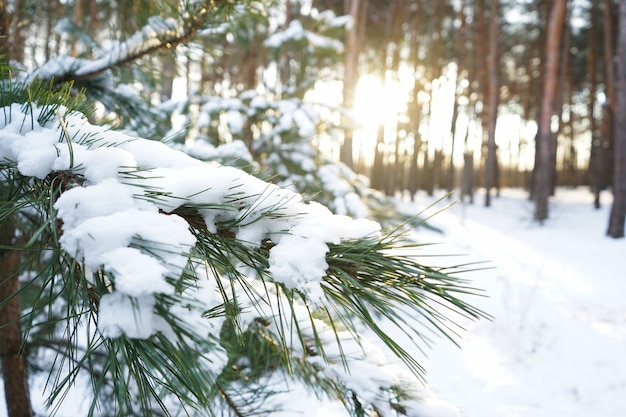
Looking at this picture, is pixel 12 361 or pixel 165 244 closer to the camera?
pixel 165 244

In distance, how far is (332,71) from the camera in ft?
38.5

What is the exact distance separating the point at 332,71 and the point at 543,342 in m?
9.45

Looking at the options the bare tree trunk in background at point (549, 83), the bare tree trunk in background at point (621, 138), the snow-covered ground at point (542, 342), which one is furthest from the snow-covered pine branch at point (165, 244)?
the bare tree trunk in background at point (549, 83)

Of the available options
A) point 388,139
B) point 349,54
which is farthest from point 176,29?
point 388,139

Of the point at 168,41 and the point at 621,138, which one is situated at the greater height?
the point at 621,138

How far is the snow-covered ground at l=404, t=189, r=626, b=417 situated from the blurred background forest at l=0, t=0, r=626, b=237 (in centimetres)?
138

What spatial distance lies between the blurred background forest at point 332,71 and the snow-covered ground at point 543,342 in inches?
54.3

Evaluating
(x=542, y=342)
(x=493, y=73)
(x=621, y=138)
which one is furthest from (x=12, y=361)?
(x=493, y=73)

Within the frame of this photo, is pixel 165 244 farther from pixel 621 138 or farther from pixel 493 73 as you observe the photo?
pixel 493 73

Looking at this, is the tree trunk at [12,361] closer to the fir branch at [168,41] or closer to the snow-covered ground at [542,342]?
the fir branch at [168,41]

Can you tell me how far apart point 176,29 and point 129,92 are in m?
0.29

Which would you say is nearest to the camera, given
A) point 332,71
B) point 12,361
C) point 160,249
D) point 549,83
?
point 160,249

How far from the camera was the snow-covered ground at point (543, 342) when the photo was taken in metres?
3.30

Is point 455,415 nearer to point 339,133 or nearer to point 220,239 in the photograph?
point 220,239
